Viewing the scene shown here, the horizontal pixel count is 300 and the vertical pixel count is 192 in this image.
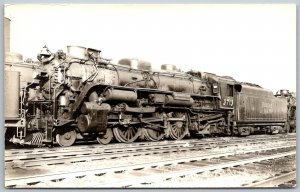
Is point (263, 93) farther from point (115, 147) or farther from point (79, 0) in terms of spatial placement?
point (79, 0)

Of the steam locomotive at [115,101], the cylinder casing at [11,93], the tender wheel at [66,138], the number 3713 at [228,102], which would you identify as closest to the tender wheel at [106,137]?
the steam locomotive at [115,101]

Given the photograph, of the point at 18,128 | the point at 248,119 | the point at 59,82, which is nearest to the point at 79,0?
the point at 59,82

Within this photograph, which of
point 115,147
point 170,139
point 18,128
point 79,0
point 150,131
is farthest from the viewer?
point 170,139

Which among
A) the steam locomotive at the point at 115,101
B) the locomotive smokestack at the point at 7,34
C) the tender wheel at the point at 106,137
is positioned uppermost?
the locomotive smokestack at the point at 7,34

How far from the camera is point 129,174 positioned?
5578mm

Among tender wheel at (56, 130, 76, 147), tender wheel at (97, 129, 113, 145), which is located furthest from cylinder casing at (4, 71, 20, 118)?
tender wheel at (97, 129, 113, 145)

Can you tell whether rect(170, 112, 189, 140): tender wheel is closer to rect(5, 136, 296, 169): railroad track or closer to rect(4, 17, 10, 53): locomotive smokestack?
rect(5, 136, 296, 169): railroad track

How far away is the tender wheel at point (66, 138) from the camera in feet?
21.6

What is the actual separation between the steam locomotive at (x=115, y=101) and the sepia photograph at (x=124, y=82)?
0.02 meters

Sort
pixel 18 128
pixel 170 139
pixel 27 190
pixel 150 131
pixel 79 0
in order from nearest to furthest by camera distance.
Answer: pixel 27 190, pixel 79 0, pixel 18 128, pixel 150 131, pixel 170 139

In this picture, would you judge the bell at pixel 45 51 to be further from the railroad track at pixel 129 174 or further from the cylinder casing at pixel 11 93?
the railroad track at pixel 129 174

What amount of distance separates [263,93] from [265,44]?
197 cm

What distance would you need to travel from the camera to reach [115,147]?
6.83 metres

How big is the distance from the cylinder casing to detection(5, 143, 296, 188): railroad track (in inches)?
39.6
